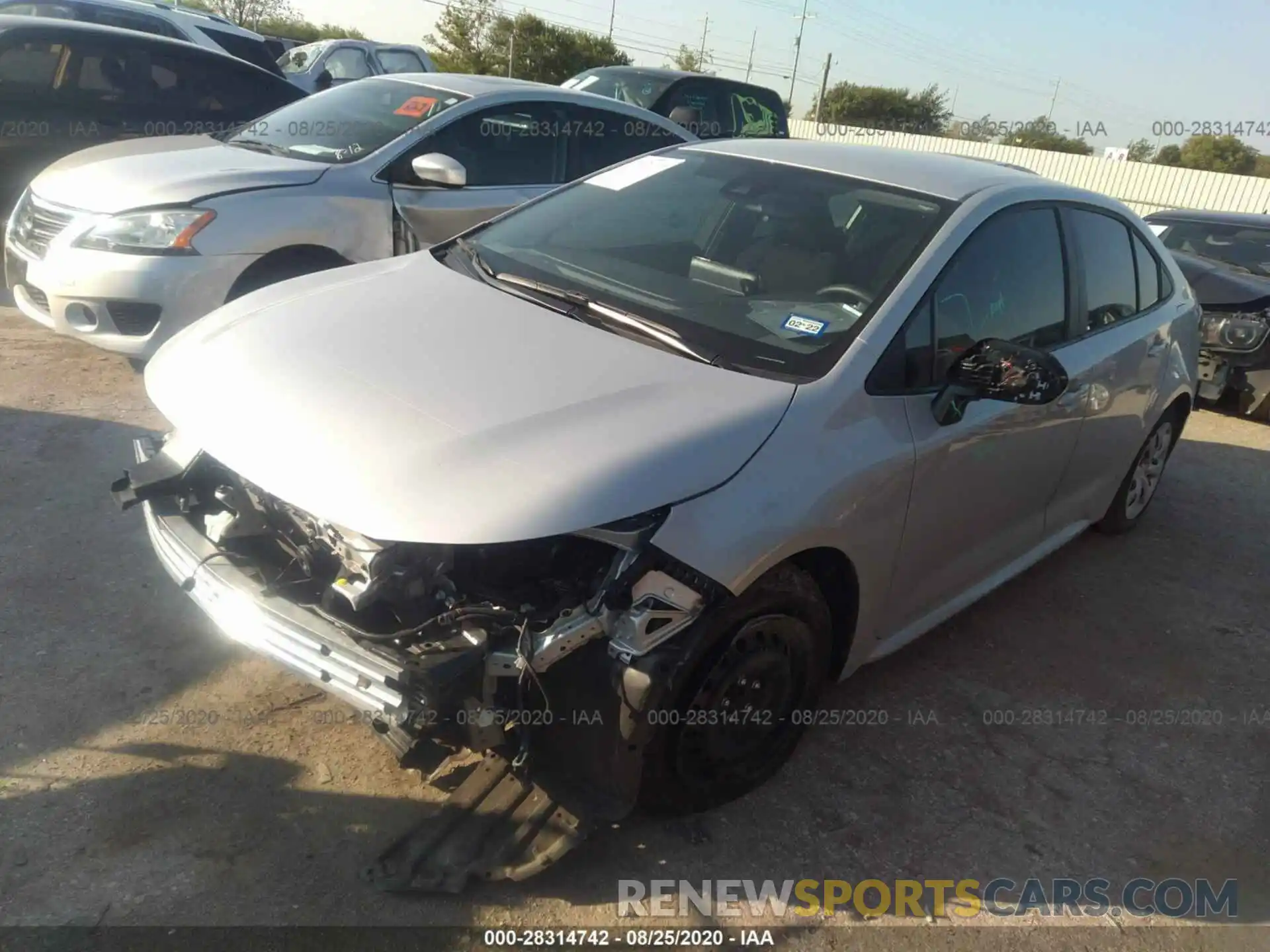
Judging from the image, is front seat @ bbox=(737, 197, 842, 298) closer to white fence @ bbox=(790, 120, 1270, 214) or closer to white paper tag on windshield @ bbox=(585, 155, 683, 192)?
white paper tag on windshield @ bbox=(585, 155, 683, 192)

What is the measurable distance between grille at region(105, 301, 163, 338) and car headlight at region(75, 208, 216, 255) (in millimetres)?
252

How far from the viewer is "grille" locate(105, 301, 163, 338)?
451cm

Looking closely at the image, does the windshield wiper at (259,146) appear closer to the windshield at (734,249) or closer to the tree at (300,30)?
the windshield at (734,249)

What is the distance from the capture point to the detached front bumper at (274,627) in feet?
6.97

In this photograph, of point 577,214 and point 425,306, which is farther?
point 577,214

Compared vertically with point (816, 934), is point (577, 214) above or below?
above

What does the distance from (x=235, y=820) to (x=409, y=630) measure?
2.60 ft

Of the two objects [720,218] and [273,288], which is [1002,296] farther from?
[273,288]

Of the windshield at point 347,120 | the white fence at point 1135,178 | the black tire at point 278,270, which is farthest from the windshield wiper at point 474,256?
the white fence at point 1135,178

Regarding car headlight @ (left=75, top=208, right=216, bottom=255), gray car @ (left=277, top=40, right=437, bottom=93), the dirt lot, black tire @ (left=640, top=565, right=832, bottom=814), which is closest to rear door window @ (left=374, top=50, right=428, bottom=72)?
gray car @ (left=277, top=40, right=437, bottom=93)

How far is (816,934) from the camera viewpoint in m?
2.38

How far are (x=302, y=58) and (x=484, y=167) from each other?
1095cm

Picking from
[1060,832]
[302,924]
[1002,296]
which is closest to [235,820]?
[302,924]

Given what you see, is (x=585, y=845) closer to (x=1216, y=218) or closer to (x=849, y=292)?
(x=849, y=292)
